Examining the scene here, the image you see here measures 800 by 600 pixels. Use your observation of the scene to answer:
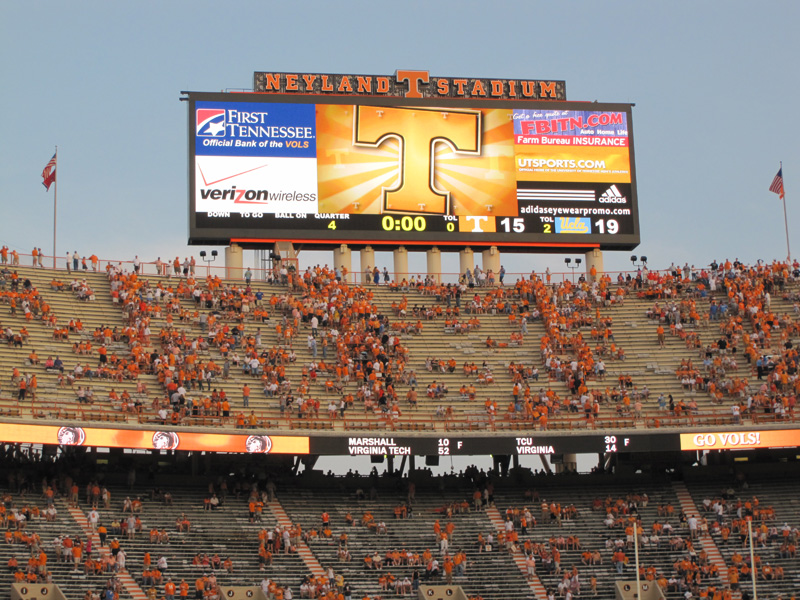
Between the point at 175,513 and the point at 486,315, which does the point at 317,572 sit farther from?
the point at 486,315

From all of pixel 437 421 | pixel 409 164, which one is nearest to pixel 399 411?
pixel 437 421

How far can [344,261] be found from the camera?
53.4 metres

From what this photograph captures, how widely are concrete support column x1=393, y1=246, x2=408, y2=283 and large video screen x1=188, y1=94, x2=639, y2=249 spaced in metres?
0.75

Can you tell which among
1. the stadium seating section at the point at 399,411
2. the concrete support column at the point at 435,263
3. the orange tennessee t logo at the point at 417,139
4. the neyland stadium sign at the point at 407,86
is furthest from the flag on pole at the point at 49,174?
the concrete support column at the point at 435,263

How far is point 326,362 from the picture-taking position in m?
47.8

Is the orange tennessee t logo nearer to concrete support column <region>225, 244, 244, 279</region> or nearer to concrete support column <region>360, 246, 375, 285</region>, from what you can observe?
concrete support column <region>360, 246, 375, 285</region>

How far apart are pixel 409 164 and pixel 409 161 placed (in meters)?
0.13

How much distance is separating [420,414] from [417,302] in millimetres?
7994

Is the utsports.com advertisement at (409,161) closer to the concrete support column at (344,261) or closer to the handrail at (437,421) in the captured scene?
the concrete support column at (344,261)

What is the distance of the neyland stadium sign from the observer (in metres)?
54.7

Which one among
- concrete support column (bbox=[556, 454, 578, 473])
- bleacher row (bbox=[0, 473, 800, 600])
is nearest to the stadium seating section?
bleacher row (bbox=[0, 473, 800, 600])

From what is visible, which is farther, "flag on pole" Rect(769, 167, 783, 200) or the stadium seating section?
"flag on pole" Rect(769, 167, 783, 200)

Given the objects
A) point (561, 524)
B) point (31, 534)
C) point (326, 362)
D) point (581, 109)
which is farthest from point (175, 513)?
point (581, 109)

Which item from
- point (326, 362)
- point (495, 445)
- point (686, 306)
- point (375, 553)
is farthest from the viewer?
point (686, 306)
